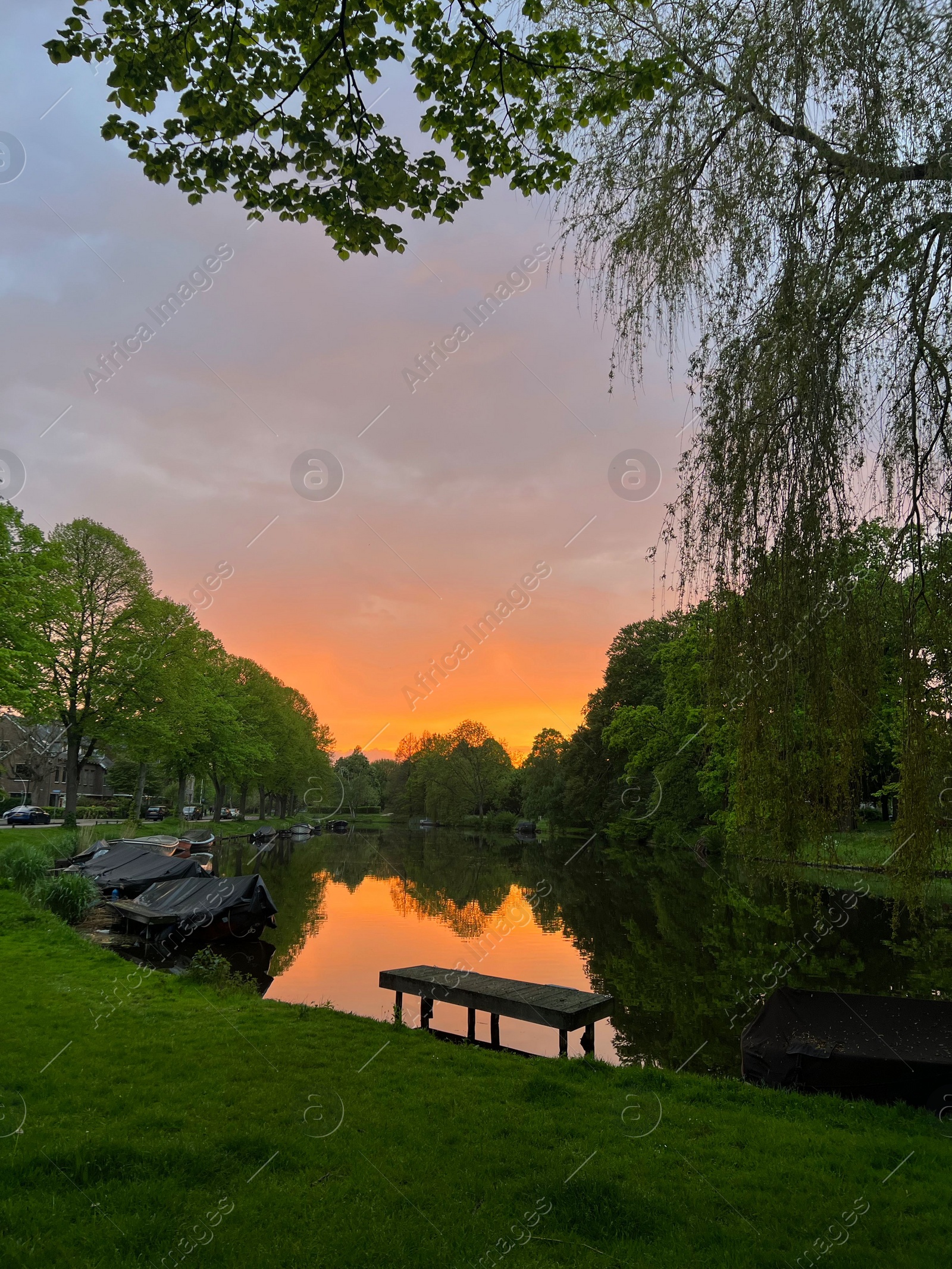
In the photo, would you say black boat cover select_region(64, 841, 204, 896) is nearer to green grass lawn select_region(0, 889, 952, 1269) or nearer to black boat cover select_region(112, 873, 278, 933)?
black boat cover select_region(112, 873, 278, 933)

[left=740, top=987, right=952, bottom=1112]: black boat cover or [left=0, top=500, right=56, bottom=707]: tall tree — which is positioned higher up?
[left=0, top=500, right=56, bottom=707]: tall tree

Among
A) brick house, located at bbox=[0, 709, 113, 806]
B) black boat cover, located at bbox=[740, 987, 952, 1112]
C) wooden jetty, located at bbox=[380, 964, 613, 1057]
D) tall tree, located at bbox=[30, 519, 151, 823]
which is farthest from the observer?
brick house, located at bbox=[0, 709, 113, 806]

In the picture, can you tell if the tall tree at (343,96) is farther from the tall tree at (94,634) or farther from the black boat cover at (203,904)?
the tall tree at (94,634)

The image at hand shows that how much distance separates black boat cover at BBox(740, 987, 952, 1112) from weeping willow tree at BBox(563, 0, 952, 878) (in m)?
4.24

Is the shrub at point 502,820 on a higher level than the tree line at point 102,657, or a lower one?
lower

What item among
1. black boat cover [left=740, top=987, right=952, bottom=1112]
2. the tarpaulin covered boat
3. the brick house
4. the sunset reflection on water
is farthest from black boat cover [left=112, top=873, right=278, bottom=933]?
the brick house

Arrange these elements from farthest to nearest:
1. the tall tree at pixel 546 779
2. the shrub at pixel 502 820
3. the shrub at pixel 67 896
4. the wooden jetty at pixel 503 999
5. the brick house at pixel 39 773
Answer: the shrub at pixel 502 820, the tall tree at pixel 546 779, the brick house at pixel 39 773, the shrub at pixel 67 896, the wooden jetty at pixel 503 999

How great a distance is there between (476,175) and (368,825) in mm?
95907

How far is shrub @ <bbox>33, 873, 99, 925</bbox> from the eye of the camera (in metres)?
18.2

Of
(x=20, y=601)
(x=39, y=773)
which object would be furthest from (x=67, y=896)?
(x=39, y=773)

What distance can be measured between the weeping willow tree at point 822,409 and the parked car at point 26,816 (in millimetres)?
45899

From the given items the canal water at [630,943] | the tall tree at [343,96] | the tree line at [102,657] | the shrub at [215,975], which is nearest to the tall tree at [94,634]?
the tree line at [102,657]

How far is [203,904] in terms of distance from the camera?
1712 centimetres

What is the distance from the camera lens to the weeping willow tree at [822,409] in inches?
166
